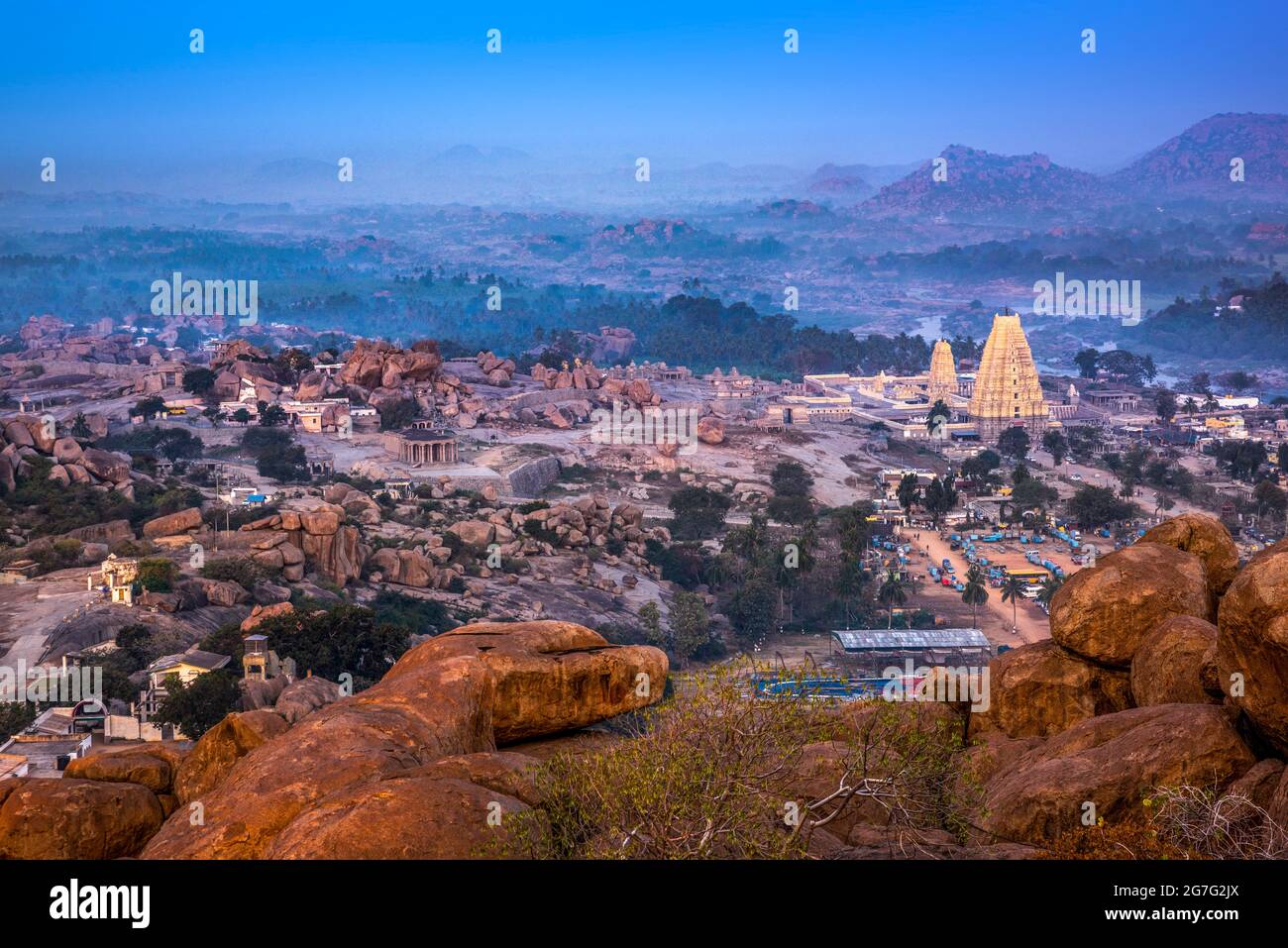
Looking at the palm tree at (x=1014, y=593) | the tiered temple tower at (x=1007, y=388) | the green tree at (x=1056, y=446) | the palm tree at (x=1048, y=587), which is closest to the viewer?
the palm tree at (x=1048, y=587)

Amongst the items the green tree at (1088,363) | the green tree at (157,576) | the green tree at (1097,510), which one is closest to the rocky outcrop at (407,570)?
the green tree at (157,576)

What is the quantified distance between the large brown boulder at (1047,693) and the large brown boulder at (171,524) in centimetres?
3439

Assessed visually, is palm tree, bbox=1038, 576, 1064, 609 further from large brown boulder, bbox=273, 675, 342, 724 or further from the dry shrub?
the dry shrub

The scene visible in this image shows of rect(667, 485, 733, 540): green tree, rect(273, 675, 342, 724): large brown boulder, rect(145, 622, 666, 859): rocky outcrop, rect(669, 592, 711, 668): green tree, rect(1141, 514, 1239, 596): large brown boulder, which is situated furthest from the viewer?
rect(667, 485, 733, 540): green tree

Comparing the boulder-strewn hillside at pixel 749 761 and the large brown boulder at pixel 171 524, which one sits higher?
the boulder-strewn hillside at pixel 749 761

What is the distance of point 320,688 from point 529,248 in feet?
536

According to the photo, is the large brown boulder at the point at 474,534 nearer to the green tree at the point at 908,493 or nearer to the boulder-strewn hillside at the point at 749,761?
the green tree at the point at 908,493

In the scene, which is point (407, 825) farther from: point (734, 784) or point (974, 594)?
point (974, 594)

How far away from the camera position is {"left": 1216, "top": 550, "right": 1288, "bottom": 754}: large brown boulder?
31.6 ft

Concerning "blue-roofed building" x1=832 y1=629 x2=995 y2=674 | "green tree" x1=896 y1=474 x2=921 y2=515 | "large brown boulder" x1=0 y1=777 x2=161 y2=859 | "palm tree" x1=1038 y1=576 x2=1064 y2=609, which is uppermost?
"large brown boulder" x1=0 y1=777 x2=161 y2=859

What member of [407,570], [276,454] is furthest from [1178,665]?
[276,454]

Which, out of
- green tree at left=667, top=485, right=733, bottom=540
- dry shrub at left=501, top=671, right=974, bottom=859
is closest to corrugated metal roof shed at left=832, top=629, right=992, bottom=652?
green tree at left=667, top=485, right=733, bottom=540

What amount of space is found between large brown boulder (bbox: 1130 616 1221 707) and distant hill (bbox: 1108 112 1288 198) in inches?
6123

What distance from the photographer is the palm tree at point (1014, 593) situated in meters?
43.0
